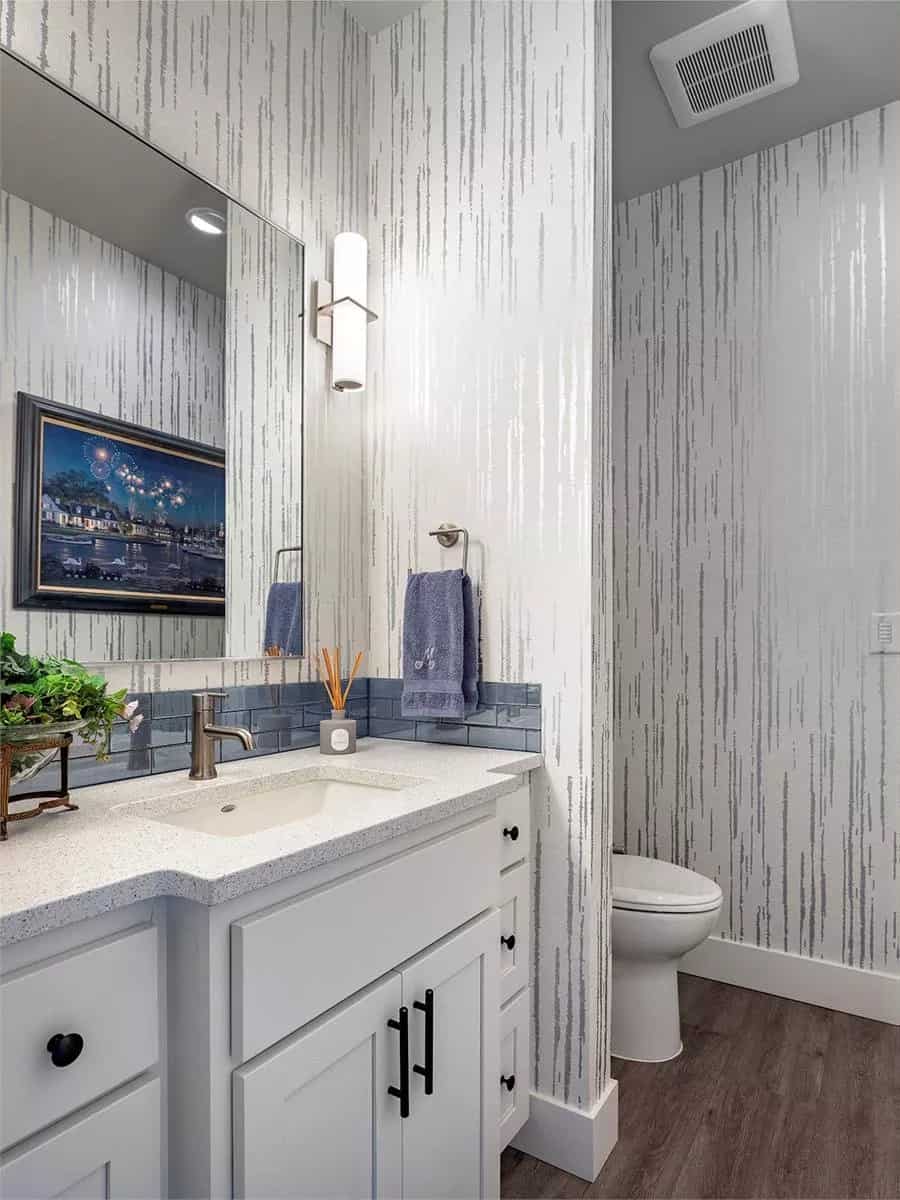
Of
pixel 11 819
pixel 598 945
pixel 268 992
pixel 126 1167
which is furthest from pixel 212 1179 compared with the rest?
pixel 598 945

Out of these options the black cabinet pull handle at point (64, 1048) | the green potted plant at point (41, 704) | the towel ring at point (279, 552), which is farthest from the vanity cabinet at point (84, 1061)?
the towel ring at point (279, 552)

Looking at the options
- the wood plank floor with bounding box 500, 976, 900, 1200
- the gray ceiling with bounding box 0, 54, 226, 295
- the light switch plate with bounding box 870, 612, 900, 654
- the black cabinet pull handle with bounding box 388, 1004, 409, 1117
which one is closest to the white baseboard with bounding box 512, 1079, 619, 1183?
the wood plank floor with bounding box 500, 976, 900, 1200

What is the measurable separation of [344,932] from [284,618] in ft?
2.89

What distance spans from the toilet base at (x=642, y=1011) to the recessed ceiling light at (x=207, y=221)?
200 centimetres

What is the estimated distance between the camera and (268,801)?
148 cm

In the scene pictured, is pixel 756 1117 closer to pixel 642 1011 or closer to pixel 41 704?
pixel 642 1011

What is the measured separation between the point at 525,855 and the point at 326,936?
2.25 ft

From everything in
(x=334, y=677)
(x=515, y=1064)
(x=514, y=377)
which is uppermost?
(x=514, y=377)

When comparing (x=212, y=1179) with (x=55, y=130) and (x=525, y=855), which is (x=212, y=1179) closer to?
(x=525, y=855)

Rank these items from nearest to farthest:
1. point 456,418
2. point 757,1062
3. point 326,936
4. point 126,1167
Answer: point 126,1167
point 326,936
point 456,418
point 757,1062

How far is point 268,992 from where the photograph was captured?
3.08 ft

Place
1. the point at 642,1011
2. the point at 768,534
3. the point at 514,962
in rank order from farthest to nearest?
the point at 768,534
the point at 642,1011
the point at 514,962

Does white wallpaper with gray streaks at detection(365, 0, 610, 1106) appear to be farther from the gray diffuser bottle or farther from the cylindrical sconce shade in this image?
the gray diffuser bottle

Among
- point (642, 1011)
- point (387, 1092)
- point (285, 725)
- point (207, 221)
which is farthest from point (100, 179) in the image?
point (642, 1011)
